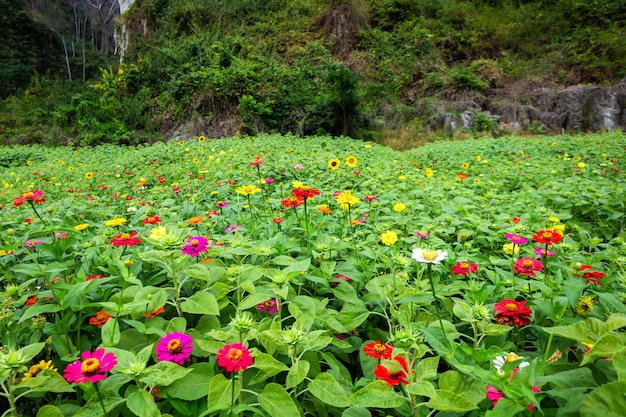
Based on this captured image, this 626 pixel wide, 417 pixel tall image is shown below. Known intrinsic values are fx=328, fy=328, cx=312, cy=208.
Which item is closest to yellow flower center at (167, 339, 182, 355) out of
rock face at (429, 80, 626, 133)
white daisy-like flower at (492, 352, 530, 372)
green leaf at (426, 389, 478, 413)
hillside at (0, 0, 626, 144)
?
green leaf at (426, 389, 478, 413)

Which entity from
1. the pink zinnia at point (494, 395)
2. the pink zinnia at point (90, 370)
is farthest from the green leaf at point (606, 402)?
the pink zinnia at point (90, 370)

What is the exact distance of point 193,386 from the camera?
2.44 feet

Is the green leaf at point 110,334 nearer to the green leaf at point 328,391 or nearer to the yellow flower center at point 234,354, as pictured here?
the yellow flower center at point 234,354

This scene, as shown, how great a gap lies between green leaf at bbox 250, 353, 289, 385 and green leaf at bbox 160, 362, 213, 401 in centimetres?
11

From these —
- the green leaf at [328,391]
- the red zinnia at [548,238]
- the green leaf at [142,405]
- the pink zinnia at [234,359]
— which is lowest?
the green leaf at [328,391]

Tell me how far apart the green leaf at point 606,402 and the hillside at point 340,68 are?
347 inches

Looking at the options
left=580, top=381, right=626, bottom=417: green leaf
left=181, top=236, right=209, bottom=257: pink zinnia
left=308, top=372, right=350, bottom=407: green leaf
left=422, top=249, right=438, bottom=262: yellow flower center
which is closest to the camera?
left=580, top=381, right=626, bottom=417: green leaf

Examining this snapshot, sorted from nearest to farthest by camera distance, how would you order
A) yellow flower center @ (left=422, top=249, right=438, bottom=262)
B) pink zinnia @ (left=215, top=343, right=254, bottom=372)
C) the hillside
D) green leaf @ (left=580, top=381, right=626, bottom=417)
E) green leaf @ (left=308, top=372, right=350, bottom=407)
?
green leaf @ (left=580, top=381, right=626, bottom=417), pink zinnia @ (left=215, top=343, right=254, bottom=372), green leaf @ (left=308, top=372, right=350, bottom=407), yellow flower center @ (left=422, top=249, right=438, bottom=262), the hillside

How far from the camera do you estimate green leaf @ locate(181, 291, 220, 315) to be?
34.9 inches

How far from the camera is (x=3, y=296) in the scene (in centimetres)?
101

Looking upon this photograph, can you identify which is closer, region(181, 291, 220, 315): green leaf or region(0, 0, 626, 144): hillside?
region(181, 291, 220, 315): green leaf

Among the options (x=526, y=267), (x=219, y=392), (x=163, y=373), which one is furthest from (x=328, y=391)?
(x=526, y=267)

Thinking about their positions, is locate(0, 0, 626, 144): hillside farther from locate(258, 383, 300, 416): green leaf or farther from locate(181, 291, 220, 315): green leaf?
locate(258, 383, 300, 416): green leaf

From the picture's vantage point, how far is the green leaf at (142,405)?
636 mm
